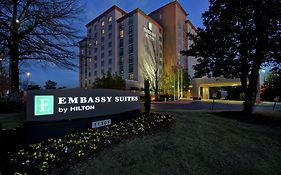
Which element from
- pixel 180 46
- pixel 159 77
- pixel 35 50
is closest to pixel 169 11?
pixel 180 46

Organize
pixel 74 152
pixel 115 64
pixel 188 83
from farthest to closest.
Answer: pixel 115 64 < pixel 188 83 < pixel 74 152

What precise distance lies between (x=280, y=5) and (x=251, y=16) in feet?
4.75

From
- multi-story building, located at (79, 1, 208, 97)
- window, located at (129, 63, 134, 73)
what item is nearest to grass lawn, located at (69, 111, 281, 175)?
multi-story building, located at (79, 1, 208, 97)

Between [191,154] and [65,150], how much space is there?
337 centimetres

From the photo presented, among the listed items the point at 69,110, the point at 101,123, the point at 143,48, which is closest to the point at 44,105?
the point at 69,110

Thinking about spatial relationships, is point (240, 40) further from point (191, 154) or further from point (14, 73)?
point (14, 73)

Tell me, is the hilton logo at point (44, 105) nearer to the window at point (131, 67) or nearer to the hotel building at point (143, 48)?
the hotel building at point (143, 48)

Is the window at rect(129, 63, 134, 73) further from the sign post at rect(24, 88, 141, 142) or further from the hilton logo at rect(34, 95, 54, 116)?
the hilton logo at rect(34, 95, 54, 116)

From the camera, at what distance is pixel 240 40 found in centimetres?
1077

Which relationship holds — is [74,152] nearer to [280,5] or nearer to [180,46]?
[280,5]

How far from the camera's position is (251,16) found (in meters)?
10.2

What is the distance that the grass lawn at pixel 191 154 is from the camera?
396 centimetres

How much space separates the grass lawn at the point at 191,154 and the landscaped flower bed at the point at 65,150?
283 mm

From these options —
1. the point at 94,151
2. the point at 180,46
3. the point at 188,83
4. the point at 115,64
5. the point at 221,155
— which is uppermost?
the point at 180,46
